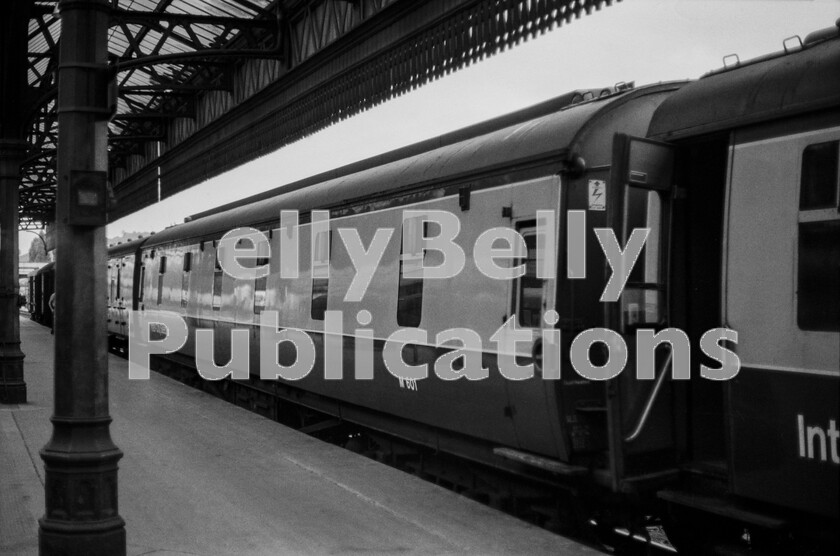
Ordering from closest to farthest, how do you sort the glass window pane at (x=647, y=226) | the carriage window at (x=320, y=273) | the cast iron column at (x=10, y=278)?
the glass window pane at (x=647, y=226)
the carriage window at (x=320, y=273)
the cast iron column at (x=10, y=278)

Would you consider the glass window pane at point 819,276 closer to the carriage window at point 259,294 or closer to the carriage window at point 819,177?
the carriage window at point 819,177

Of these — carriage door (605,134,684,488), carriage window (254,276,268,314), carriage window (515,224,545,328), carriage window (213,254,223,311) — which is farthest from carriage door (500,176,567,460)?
carriage window (213,254,223,311)

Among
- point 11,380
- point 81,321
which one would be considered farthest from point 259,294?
point 81,321

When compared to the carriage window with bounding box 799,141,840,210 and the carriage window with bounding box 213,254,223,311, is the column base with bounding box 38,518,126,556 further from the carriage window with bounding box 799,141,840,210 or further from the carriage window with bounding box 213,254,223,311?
the carriage window with bounding box 213,254,223,311

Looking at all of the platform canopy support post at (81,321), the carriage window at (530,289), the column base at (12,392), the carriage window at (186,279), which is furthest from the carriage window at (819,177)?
the carriage window at (186,279)

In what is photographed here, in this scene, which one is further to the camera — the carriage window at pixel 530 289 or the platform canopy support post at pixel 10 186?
the platform canopy support post at pixel 10 186

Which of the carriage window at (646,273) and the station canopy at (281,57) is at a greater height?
the station canopy at (281,57)

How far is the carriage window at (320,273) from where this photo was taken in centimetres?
1106

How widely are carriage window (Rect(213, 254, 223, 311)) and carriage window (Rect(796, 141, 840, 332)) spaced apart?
36.7 feet

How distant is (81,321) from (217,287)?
10.1 m

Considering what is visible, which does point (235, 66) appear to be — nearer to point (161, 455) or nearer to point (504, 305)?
point (161, 455)

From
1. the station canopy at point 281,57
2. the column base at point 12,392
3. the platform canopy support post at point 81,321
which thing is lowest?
the column base at point 12,392

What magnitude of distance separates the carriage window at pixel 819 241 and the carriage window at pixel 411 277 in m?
3.93

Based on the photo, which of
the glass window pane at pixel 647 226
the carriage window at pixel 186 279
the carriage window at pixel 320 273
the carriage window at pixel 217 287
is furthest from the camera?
the carriage window at pixel 186 279
